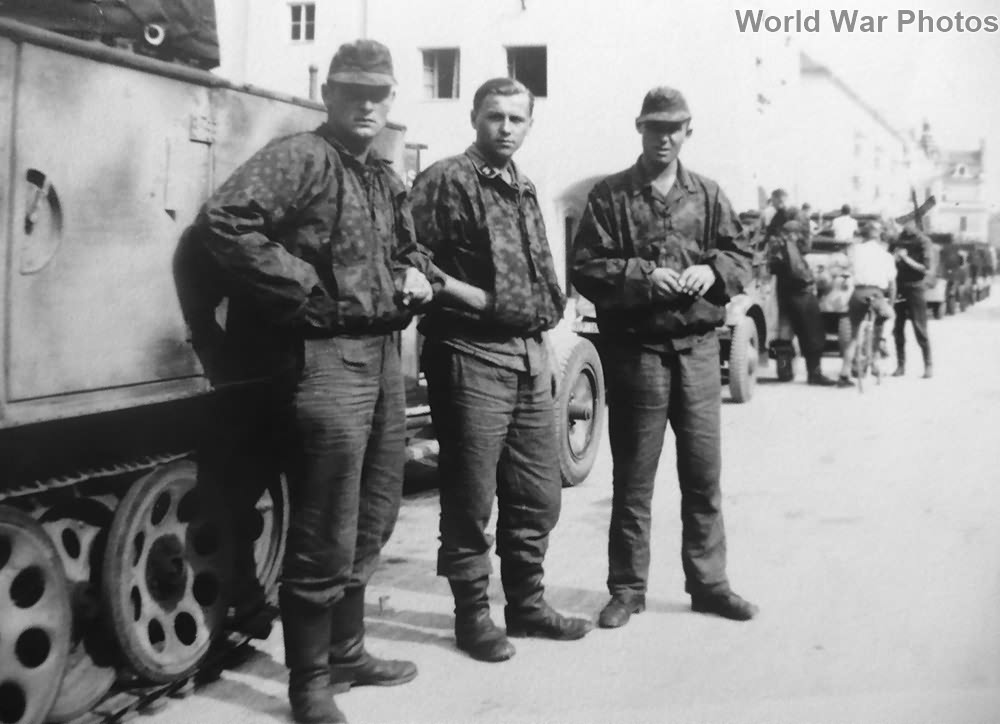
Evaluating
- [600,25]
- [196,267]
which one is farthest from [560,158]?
[196,267]

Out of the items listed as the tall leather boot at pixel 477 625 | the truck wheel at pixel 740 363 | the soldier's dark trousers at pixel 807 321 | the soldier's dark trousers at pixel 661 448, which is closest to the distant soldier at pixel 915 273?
the soldier's dark trousers at pixel 807 321

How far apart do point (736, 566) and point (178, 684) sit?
2407 mm

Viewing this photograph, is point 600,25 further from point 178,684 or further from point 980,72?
point 178,684

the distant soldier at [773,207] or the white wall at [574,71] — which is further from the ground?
the white wall at [574,71]

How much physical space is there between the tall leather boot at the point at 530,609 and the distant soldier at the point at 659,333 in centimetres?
21

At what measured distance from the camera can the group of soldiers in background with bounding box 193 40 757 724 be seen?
307cm

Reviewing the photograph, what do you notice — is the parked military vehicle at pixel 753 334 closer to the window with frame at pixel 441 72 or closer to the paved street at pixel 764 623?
the paved street at pixel 764 623

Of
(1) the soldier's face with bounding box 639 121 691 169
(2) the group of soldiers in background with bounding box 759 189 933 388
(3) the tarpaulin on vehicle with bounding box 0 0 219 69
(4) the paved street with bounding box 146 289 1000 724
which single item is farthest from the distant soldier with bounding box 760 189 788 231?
(3) the tarpaulin on vehicle with bounding box 0 0 219 69

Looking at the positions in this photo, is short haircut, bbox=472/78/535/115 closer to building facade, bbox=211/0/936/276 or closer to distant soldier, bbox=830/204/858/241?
building facade, bbox=211/0/936/276

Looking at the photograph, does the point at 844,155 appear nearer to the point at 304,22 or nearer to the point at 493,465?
the point at 304,22

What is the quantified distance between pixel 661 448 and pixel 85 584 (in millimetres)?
2030

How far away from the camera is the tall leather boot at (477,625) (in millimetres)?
3617

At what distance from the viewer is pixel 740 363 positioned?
9617mm

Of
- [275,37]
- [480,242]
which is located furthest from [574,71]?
[480,242]
